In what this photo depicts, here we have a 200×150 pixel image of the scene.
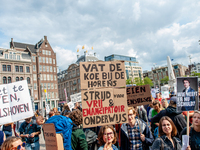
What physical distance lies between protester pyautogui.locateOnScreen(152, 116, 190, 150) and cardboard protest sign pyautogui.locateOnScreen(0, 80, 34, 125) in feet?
11.0

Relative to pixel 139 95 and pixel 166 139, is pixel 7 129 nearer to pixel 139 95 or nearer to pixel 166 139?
pixel 139 95

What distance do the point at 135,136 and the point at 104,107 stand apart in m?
0.94

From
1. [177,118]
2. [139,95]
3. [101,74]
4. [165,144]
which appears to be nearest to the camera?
[165,144]

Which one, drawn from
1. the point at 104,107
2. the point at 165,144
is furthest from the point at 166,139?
the point at 104,107

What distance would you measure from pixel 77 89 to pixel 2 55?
40.3 m

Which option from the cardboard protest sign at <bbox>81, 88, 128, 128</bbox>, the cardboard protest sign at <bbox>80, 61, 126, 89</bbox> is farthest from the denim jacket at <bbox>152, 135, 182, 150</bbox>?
the cardboard protest sign at <bbox>80, 61, 126, 89</bbox>

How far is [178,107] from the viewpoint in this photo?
11.6ft

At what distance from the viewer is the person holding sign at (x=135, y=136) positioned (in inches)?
139

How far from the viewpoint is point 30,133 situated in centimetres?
506

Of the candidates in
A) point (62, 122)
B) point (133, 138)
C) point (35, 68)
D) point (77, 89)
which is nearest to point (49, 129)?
point (62, 122)

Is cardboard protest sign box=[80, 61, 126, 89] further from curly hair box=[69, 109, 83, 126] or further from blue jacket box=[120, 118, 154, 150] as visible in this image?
blue jacket box=[120, 118, 154, 150]

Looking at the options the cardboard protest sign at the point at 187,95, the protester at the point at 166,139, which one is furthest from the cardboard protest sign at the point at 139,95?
the protester at the point at 166,139

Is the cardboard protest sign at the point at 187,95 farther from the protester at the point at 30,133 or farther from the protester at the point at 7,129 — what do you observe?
the protester at the point at 7,129

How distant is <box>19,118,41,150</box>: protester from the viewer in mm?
4926
